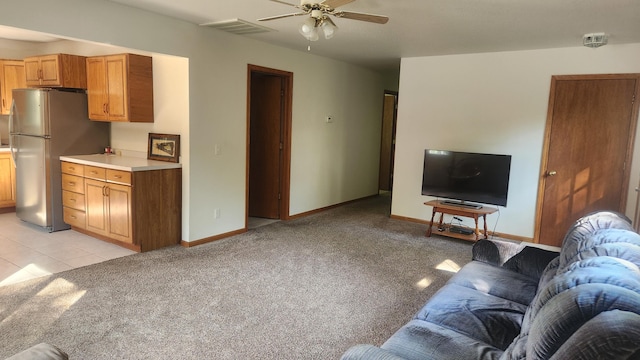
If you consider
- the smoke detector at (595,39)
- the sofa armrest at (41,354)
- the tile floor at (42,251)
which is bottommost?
the tile floor at (42,251)

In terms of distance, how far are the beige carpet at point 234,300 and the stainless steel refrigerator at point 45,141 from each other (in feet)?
5.54

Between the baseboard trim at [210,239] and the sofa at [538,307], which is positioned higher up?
the sofa at [538,307]

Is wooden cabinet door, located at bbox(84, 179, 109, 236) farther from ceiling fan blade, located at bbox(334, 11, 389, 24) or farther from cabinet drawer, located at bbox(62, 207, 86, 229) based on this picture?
ceiling fan blade, located at bbox(334, 11, 389, 24)

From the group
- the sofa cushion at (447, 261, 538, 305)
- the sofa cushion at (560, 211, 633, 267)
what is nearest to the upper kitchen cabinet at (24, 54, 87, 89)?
the sofa cushion at (447, 261, 538, 305)

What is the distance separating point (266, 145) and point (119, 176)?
7.16 ft

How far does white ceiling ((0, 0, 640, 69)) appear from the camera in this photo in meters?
3.28

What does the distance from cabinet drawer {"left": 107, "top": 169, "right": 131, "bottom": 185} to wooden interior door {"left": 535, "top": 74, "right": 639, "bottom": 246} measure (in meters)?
4.71

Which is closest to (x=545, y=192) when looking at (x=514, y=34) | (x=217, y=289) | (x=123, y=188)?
(x=514, y=34)

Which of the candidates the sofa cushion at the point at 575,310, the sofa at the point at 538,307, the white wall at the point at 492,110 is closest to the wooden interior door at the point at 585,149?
the white wall at the point at 492,110

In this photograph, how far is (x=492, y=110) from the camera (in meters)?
5.25

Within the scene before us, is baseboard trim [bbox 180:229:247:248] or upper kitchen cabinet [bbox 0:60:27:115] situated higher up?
upper kitchen cabinet [bbox 0:60:27:115]

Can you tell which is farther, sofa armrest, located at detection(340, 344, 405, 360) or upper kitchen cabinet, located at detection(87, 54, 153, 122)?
upper kitchen cabinet, located at detection(87, 54, 153, 122)

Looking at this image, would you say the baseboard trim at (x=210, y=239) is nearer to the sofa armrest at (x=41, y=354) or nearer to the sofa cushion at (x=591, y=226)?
the sofa armrest at (x=41, y=354)

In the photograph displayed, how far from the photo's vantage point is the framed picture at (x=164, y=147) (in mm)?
4473
